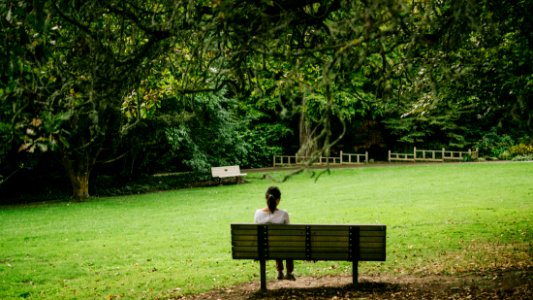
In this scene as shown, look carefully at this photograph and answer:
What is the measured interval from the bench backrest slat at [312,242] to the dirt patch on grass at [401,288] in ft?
1.64

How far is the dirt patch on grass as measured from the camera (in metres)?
7.02

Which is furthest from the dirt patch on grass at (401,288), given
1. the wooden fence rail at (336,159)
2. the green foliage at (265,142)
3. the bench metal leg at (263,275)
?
the wooden fence rail at (336,159)

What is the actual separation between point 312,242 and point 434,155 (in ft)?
110

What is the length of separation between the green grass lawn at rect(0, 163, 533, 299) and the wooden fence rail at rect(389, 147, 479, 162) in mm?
10193

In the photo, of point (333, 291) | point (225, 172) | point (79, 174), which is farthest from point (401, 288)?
point (225, 172)

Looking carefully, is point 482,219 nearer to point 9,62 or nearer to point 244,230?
point 244,230

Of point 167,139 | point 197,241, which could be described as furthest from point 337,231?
point 167,139

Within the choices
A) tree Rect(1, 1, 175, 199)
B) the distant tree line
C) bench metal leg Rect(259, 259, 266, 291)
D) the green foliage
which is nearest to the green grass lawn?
bench metal leg Rect(259, 259, 266, 291)

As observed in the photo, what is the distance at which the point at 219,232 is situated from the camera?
14617mm

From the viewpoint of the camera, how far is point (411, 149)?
141 ft

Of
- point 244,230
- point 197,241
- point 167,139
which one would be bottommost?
point 197,241

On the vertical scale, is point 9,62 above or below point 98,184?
Answer: above

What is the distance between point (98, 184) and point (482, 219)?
20223 millimetres

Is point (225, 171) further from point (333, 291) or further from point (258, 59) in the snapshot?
point (333, 291)
